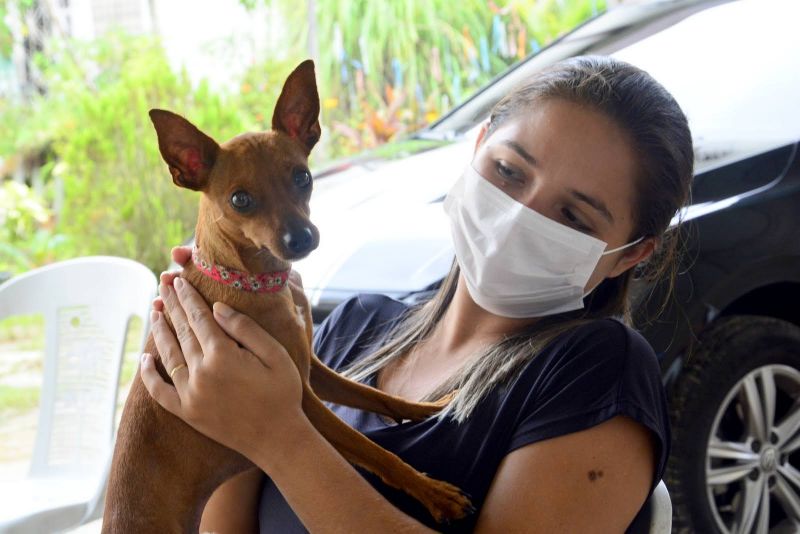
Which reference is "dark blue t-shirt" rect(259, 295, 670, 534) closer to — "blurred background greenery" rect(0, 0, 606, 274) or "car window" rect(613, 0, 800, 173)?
"car window" rect(613, 0, 800, 173)

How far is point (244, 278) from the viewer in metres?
1.25

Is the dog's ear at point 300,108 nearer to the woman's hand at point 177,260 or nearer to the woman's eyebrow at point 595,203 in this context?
the woman's hand at point 177,260

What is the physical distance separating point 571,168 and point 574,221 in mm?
89

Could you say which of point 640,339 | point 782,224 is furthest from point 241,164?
point 782,224

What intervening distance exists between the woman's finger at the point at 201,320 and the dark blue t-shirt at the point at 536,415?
0.26 metres

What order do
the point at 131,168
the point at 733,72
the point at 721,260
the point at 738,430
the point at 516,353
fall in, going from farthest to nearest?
the point at 131,168 → the point at 733,72 → the point at 738,430 → the point at 721,260 → the point at 516,353

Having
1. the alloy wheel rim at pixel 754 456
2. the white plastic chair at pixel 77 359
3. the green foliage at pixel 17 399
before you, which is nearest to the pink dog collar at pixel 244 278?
the white plastic chair at pixel 77 359

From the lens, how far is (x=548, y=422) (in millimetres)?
1151

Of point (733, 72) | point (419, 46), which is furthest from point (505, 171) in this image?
point (419, 46)

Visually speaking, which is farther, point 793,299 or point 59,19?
point 59,19

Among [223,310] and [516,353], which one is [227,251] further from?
[516,353]

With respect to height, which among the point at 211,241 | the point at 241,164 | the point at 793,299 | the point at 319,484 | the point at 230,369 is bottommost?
the point at 793,299

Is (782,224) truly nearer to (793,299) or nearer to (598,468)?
(793,299)

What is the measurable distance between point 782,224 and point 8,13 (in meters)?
5.17
